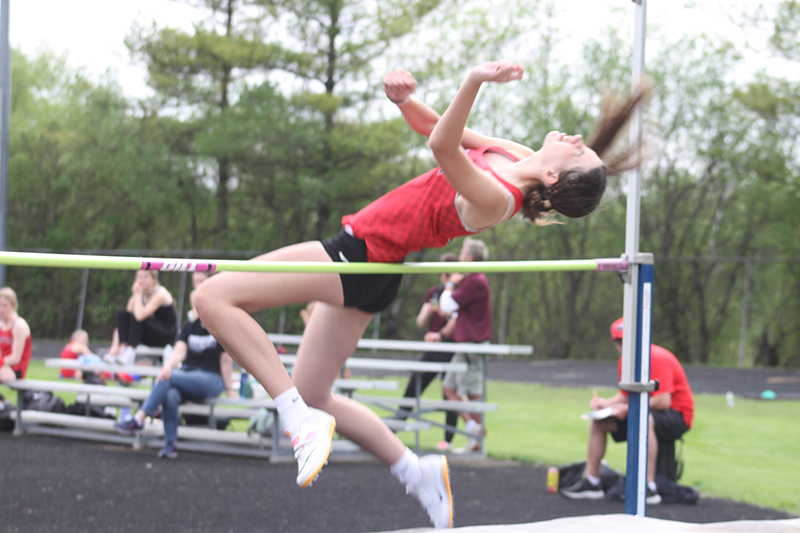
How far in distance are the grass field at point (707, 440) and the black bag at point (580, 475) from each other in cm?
63

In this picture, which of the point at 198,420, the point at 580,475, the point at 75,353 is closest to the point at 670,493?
the point at 580,475

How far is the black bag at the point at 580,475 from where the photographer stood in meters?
4.58

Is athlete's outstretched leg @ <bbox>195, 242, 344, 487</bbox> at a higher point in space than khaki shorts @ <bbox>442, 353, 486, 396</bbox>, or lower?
higher

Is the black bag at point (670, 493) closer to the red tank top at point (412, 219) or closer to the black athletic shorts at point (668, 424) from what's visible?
the black athletic shorts at point (668, 424)

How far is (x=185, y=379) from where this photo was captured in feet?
17.3

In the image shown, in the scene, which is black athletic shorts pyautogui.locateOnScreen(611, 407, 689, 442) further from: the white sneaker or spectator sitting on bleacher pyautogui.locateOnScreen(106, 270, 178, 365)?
spectator sitting on bleacher pyautogui.locateOnScreen(106, 270, 178, 365)

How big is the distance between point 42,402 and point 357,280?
4857 millimetres

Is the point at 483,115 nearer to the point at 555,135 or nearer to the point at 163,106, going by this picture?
the point at 163,106

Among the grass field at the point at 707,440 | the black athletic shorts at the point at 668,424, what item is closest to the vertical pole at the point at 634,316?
the black athletic shorts at the point at 668,424

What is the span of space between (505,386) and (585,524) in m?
8.72

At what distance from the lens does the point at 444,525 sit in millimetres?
2611

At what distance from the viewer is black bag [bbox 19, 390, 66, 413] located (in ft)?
20.2

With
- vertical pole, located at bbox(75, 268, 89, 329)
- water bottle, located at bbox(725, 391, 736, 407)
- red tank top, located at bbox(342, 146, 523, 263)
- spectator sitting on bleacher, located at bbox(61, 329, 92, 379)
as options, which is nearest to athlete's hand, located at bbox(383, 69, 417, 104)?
red tank top, located at bbox(342, 146, 523, 263)

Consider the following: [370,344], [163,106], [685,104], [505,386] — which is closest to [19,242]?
[163,106]
